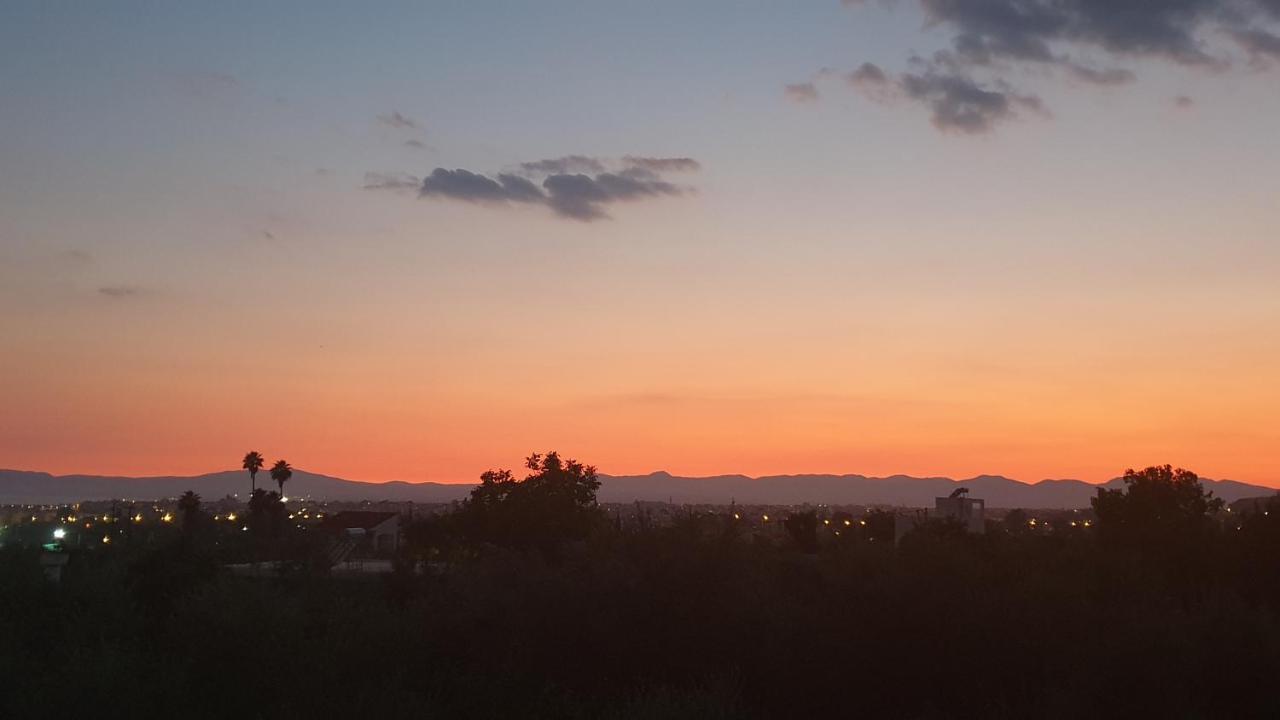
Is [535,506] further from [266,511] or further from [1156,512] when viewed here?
[266,511]

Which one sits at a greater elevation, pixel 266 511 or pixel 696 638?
pixel 266 511

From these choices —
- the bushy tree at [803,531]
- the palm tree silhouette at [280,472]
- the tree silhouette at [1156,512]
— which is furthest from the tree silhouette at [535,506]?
the palm tree silhouette at [280,472]

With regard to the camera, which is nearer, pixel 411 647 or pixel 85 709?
pixel 85 709

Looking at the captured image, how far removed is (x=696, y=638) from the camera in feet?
75.3

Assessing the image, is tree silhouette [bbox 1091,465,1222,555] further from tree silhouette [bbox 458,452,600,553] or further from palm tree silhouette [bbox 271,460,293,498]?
palm tree silhouette [bbox 271,460,293,498]

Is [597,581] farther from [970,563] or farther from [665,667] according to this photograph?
[970,563]

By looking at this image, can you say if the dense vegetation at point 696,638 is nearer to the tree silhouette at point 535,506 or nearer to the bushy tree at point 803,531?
the tree silhouette at point 535,506

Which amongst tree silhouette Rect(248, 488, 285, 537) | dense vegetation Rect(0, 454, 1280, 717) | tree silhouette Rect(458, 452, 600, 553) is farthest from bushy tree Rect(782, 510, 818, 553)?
dense vegetation Rect(0, 454, 1280, 717)

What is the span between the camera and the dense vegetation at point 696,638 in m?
19.4

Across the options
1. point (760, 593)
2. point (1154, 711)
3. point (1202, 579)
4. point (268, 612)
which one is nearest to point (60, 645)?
point (268, 612)

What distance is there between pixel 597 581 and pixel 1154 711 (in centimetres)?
1061

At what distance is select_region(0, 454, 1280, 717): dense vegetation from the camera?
63.6 ft

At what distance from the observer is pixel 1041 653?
2081cm

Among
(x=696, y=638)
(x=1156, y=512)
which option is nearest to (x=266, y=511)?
(x=1156, y=512)
